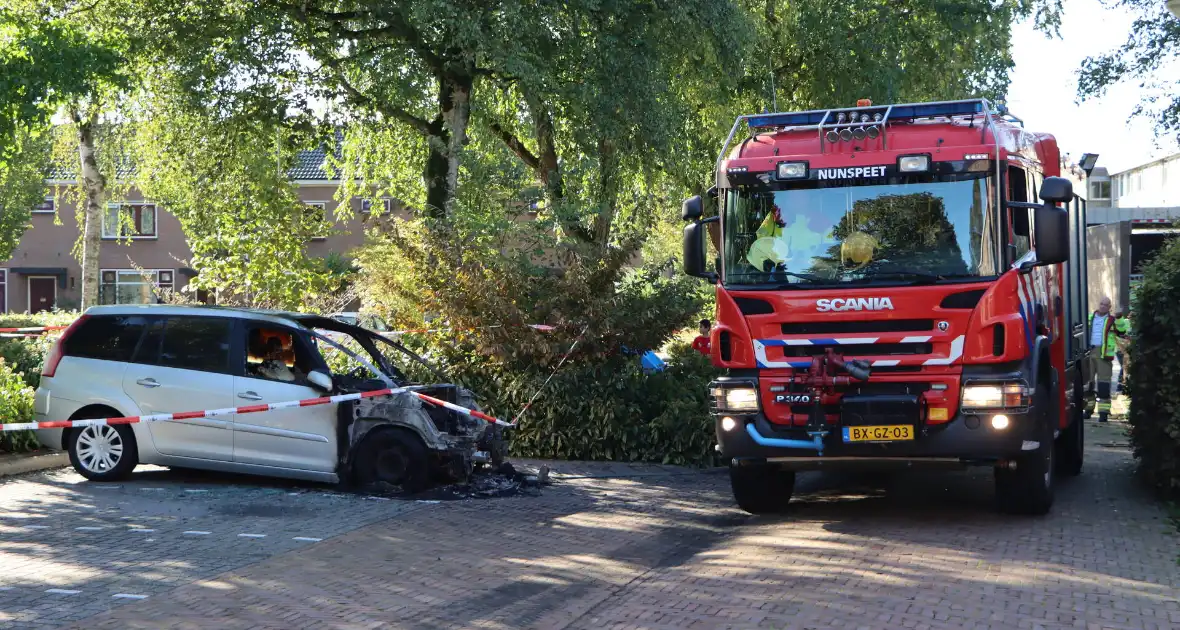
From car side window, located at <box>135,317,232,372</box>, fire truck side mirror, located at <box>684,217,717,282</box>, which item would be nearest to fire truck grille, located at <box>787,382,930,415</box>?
fire truck side mirror, located at <box>684,217,717,282</box>

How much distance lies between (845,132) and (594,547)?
3.75 meters

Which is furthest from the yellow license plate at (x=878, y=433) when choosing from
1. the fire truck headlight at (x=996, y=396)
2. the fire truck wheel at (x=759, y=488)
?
the fire truck wheel at (x=759, y=488)

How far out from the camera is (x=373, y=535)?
9258 mm

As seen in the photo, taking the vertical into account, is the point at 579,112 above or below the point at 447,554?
above

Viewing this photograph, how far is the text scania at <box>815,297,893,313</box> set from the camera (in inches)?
366

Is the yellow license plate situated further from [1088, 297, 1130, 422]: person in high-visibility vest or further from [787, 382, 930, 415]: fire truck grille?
[1088, 297, 1130, 422]: person in high-visibility vest

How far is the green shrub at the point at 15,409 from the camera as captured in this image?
12.9m

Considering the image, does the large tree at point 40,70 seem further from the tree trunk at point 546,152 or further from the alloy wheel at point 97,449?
the tree trunk at point 546,152

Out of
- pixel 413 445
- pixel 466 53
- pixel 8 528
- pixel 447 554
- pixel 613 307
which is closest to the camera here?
pixel 447 554

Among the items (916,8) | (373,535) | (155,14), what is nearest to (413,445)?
(373,535)

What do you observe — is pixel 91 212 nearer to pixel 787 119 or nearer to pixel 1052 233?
pixel 787 119

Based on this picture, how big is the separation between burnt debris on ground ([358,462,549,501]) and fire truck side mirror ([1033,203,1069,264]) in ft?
16.2

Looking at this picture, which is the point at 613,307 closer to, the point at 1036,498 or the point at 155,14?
the point at 1036,498

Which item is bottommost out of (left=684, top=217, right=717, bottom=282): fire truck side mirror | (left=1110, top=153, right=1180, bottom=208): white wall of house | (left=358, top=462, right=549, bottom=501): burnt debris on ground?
(left=358, top=462, right=549, bottom=501): burnt debris on ground
